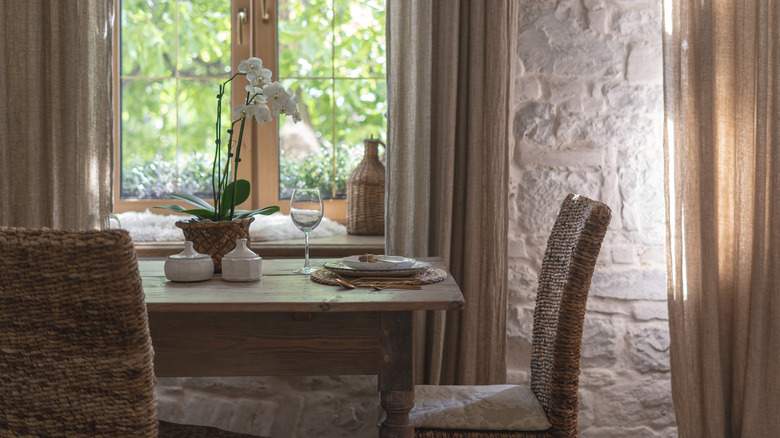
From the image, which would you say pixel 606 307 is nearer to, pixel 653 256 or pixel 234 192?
pixel 653 256

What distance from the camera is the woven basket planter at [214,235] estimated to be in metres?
1.78

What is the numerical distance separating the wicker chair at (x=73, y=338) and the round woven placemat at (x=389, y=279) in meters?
0.66

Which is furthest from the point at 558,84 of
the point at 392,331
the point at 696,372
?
the point at 392,331

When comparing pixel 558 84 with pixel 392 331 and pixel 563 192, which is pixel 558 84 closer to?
pixel 563 192

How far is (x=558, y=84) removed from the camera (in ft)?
8.10

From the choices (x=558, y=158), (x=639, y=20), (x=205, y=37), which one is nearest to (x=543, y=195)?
(x=558, y=158)

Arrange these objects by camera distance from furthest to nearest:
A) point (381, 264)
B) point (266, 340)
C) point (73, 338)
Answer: point (381, 264)
point (266, 340)
point (73, 338)

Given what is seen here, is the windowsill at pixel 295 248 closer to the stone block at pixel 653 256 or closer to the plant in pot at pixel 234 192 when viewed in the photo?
the plant in pot at pixel 234 192

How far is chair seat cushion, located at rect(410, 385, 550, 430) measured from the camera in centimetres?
164

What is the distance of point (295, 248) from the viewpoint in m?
2.40

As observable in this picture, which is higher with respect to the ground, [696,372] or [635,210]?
[635,210]

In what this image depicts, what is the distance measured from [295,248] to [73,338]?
1393mm

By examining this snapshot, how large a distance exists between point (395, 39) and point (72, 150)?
3.67ft

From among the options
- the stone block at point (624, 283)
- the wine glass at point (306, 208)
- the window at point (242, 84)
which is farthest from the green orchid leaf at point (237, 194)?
the stone block at point (624, 283)
